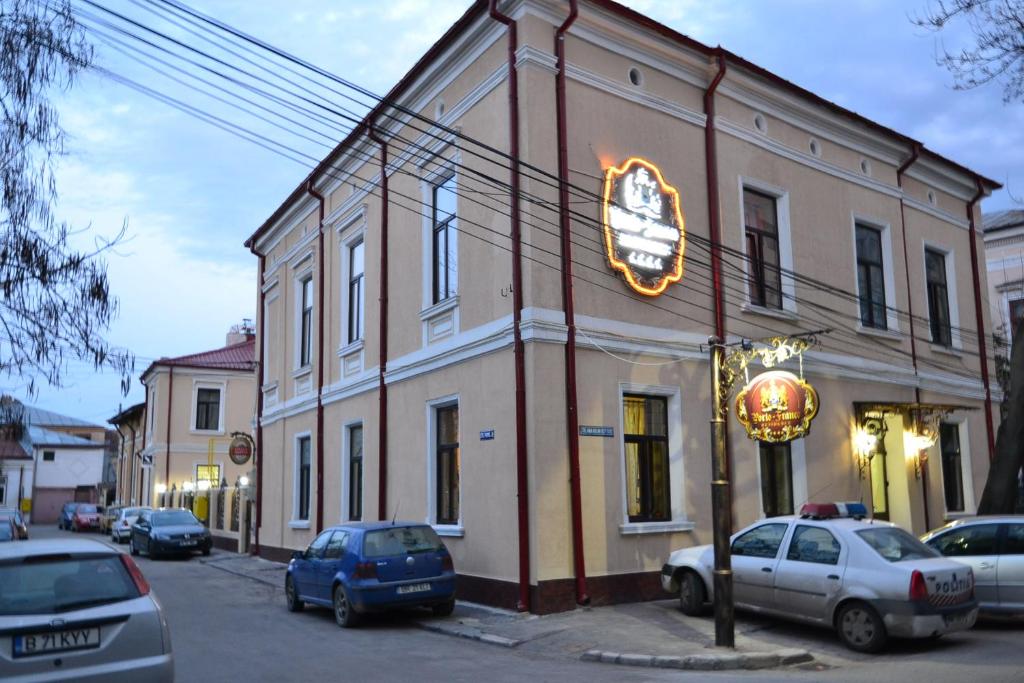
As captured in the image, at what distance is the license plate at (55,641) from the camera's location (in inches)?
240

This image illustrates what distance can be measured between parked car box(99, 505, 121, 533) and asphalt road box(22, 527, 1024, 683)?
31922 millimetres

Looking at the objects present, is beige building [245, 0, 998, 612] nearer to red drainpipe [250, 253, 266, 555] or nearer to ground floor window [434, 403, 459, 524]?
ground floor window [434, 403, 459, 524]

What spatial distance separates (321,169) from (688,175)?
9.42 m

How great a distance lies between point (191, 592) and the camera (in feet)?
59.6

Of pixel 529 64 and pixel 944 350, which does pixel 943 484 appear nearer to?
pixel 944 350

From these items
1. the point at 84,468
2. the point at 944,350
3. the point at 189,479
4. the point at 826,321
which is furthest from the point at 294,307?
the point at 84,468

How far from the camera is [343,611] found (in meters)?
13.1

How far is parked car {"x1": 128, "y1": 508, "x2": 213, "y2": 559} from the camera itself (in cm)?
2691

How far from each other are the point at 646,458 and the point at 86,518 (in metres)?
41.8

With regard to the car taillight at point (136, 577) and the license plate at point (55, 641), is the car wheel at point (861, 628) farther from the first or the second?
the license plate at point (55, 641)

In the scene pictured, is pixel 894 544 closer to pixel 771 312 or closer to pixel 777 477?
pixel 777 477

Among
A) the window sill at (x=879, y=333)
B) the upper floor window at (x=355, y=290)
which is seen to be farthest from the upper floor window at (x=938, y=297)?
the upper floor window at (x=355, y=290)

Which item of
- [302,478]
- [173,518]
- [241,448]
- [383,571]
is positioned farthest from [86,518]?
[383,571]

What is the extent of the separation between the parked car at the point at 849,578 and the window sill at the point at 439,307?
6.03 meters
